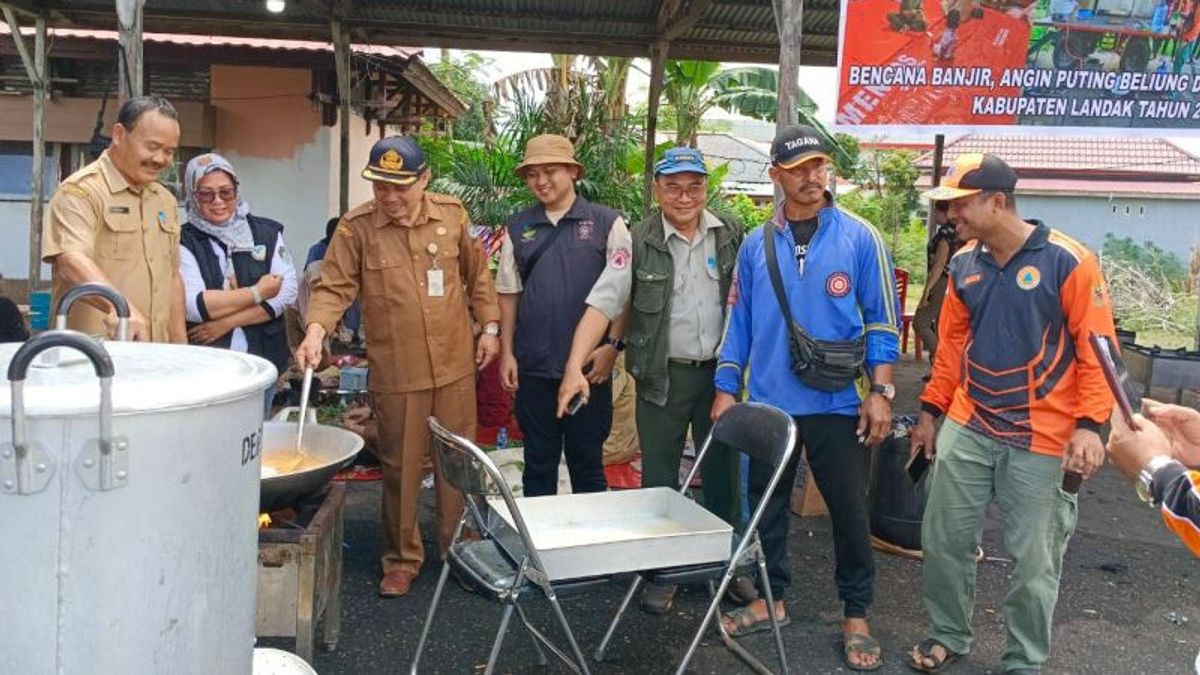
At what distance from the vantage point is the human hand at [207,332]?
3.91 m

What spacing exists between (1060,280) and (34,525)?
9.62ft

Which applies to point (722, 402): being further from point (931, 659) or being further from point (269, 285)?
point (269, 285)

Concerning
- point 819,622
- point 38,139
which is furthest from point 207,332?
point 38,139

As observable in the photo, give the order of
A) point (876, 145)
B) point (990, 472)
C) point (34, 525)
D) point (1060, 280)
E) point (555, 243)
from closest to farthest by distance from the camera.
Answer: point (34, 525), point (1060, 280), point (990, 472), point (555, 243), point (876, 145)

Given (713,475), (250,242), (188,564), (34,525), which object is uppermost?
(250,242)

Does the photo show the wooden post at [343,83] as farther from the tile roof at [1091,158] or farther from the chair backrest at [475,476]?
the tile roof at [1091,158]

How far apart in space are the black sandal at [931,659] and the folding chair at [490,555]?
1.28 metres

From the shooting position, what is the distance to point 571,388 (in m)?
3.78

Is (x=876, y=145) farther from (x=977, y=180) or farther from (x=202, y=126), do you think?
(x=977, y=180)

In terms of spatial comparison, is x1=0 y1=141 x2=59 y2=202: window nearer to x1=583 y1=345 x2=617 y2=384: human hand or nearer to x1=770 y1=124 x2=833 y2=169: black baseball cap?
x1=583 y1=345 x2=617 y2=384: human hand

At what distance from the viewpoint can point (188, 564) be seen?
1.80 m

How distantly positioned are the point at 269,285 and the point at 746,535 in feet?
7.52

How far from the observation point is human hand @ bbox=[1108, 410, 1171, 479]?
1.87 m

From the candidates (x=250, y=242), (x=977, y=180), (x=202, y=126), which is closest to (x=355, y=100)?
(x=202, y=126)
